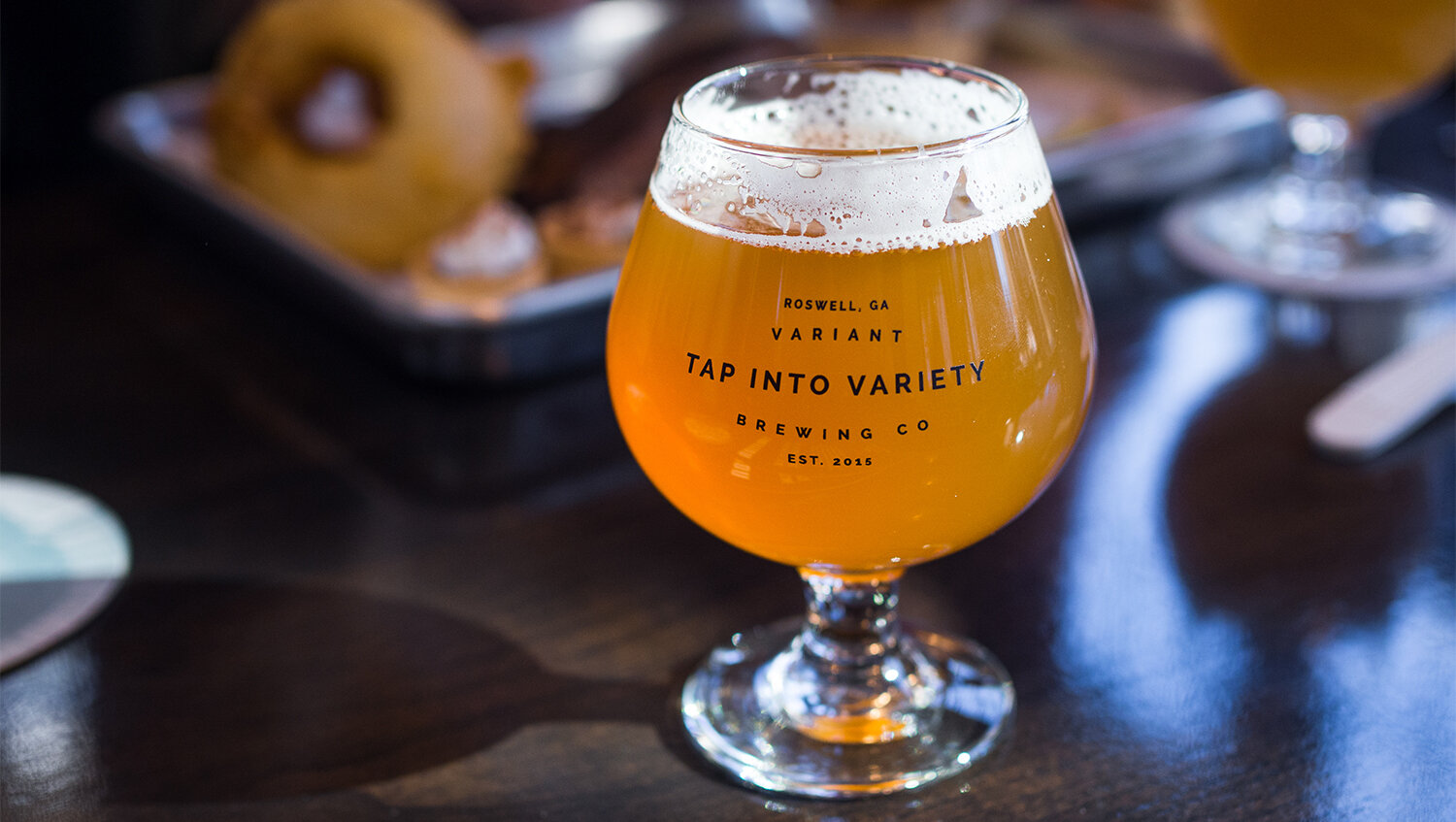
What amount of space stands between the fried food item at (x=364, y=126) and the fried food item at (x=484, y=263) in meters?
0.06

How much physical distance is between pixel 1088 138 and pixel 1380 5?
27 centimetres

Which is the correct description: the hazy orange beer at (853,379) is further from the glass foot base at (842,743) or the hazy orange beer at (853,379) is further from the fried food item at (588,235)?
the fried food item at (588,235)

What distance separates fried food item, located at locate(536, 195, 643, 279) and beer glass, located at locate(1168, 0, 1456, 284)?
48cm

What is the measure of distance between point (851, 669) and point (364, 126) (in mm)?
725

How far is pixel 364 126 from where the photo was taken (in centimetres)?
117

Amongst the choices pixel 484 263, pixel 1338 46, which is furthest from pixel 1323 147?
pixel 484 263

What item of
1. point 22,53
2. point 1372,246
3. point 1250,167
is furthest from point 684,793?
point 22,53

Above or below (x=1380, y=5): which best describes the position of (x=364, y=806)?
below

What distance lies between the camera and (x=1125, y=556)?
30.4 inches

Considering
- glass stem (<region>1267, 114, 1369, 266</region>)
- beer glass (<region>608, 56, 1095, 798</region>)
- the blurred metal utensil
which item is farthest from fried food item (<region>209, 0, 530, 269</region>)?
glass stem (<region>1267, 114, 1369, 266</region>)

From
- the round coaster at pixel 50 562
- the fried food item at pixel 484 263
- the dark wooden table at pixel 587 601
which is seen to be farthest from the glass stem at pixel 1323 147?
the round coaster at pixel 50 562

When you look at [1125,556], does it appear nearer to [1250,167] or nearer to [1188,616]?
[1188,616]

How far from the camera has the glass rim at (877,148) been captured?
0.53 meters

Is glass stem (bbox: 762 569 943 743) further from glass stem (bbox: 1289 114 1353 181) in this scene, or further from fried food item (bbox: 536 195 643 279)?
glass stem (bbox: 1289 114 1353 181)
